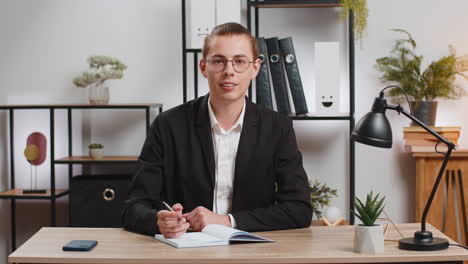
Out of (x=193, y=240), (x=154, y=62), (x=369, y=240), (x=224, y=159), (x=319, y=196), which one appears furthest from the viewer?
(x=154, y=62)

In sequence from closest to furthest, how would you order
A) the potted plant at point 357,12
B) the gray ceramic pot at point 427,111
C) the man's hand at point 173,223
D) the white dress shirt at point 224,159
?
the man's hand at point 173,223 → the white dress shirt at point 224,159 → the potted plant at point 357,12 → the gray ceramic pot at point 427,111

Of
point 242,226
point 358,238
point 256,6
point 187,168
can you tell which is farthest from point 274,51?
point 358,238

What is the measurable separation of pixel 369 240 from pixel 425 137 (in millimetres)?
1919

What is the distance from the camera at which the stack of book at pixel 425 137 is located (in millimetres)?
3625

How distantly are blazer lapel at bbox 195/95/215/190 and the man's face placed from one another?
9 centimetres

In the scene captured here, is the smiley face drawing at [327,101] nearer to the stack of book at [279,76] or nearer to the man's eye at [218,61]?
the stack of book at [279,76]

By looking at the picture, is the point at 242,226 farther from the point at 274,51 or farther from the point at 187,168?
the point at 274,51

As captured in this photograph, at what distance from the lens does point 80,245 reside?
195cm

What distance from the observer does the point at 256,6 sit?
364 centimetres

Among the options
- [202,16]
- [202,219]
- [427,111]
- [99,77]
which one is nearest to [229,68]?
[202,219]

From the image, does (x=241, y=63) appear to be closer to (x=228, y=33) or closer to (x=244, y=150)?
(x=228, y=33)

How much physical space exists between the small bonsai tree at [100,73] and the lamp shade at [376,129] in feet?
6.61

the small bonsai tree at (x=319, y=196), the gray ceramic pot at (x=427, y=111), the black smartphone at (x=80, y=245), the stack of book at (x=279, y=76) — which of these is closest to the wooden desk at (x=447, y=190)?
the gray ceramic pot at (x=427, y=111)

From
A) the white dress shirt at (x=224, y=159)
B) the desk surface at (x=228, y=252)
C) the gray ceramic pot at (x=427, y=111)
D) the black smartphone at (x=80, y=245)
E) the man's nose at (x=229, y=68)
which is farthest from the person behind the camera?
the gray ceramic pot at (x=427, y=111)
